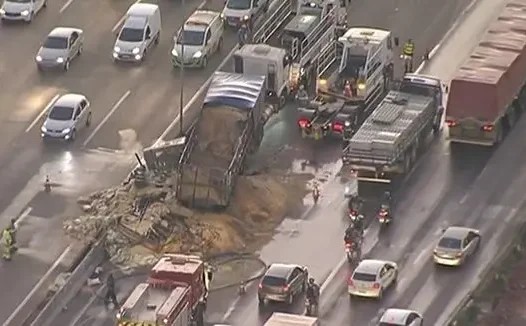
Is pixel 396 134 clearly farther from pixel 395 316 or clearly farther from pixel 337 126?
pixel 395 316

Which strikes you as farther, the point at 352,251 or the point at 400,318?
the point at 352,251

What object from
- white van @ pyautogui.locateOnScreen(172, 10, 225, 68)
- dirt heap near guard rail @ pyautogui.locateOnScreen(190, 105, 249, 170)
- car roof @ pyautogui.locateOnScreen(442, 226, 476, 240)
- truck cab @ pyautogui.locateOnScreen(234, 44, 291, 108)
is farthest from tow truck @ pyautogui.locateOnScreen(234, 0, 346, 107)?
car roof @ pyautogui.locateOnScreen(442, 226, 476, 240)

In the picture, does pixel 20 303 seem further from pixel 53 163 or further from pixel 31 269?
pixel 53 163

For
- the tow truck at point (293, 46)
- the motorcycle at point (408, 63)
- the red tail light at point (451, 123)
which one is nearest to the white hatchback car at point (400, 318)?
the red tail light at point (451, 123)

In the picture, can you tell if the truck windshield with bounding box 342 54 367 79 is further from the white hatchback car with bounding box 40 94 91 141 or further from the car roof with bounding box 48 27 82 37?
the car roof with bounding box 48 27 82 37

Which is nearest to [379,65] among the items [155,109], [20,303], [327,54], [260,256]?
[327,54]

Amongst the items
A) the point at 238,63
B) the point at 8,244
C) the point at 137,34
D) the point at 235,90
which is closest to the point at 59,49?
the point at 137,34
